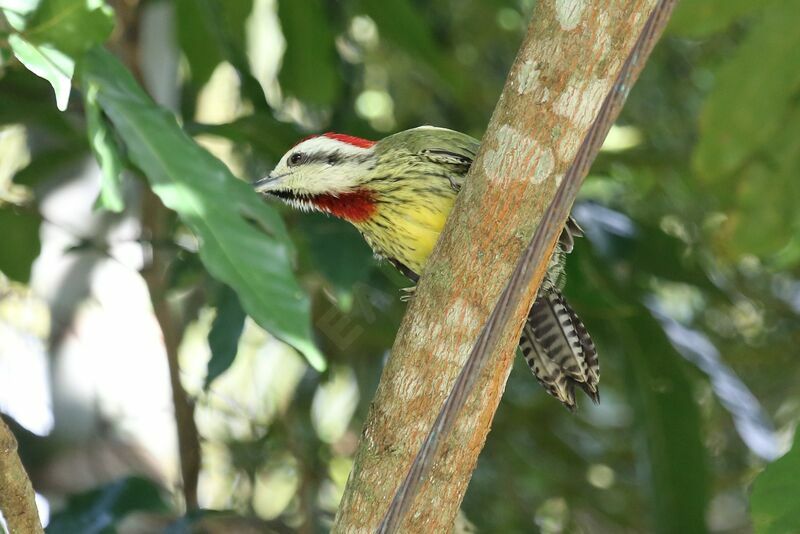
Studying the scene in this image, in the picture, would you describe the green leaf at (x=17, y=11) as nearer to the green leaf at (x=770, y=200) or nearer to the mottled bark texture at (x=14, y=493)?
the mottled bark texture at (x=14, y=493)

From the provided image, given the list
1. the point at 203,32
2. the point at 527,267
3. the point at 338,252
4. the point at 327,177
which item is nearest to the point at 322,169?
the point at 327,177

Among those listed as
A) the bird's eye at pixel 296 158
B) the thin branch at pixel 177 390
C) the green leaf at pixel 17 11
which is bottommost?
the thin branch at pixel 177 390

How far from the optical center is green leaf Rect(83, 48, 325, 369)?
229 centimetres

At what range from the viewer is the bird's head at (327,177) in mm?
3256

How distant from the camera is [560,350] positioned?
3.29 meters

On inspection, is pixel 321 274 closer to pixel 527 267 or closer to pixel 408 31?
pixel 408 31

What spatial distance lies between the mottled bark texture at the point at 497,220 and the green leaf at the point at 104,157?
1.99 ft

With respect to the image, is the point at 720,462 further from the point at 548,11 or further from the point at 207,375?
the point at 548,11

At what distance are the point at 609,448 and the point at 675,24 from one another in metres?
2.35

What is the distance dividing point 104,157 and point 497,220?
77cm

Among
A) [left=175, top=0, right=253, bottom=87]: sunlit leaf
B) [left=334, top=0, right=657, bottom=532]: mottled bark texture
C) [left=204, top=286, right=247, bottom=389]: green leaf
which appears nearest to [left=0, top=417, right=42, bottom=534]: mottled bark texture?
[left=334, top=0, right=657, bottom=532]: mottled bark texture

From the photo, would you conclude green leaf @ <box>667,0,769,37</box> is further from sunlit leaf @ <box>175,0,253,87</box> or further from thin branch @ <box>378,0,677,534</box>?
thin branch @ <box>378,0,677,534</box>

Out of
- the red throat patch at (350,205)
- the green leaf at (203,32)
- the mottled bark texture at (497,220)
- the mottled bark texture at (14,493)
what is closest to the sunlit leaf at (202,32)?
the green leaf at (203,32)

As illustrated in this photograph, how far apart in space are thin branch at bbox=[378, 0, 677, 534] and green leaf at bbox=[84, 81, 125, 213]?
0.83 m
